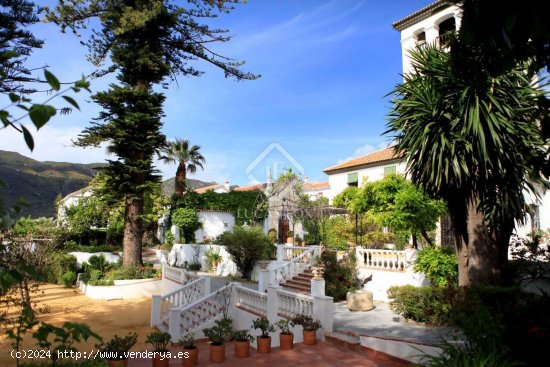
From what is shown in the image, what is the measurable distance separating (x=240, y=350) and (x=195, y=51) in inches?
611

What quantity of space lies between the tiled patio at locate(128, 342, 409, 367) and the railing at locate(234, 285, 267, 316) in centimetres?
229

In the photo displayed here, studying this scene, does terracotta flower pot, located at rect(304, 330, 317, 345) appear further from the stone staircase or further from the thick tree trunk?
the stone staircase

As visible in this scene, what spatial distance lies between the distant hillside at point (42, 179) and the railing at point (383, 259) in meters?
38.3

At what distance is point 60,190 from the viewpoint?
5722 cm

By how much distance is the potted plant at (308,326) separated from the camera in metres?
7.75

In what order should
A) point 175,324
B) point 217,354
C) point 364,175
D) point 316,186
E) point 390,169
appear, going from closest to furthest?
point 217,354 → point 175,324 → point 390,169 → point 364,175 → point 316,186

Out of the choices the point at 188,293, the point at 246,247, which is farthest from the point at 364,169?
the point at 188,293

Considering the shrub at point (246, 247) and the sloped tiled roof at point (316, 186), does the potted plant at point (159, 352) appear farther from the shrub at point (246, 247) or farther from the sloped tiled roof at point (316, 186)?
the sloped tiled roof at point (316, 186)

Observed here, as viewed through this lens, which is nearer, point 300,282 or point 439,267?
point 439,267

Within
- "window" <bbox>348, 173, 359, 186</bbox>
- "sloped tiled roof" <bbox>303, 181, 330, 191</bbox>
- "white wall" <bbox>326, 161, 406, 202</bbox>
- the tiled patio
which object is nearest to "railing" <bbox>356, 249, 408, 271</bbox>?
the tiled patio

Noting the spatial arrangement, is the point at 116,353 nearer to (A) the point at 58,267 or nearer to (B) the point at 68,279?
(B) the point at 68,279

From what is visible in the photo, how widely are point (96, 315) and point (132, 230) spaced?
5.36 metres

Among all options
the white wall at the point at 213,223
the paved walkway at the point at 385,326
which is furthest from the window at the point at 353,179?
the paved walkway at the point at 385,326

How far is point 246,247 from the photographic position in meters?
18.0
